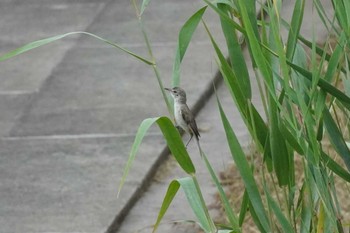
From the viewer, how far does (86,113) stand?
7508 mm

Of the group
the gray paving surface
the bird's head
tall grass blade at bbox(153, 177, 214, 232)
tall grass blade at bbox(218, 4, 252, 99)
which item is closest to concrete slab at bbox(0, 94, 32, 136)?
the gray paving surface

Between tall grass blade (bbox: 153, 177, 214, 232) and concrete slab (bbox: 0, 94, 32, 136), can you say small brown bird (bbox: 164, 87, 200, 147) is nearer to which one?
tall grass blade (bbox: 153, 177, 214, 232)

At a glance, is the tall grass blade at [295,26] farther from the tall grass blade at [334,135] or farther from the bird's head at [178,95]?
the bird's head at [178,95]

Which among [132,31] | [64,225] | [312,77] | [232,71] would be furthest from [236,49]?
[132,31]

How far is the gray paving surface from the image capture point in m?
6.08

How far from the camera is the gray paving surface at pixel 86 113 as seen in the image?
6.08 m

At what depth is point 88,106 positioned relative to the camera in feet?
25.1

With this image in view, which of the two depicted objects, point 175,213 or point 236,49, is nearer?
point 236,49

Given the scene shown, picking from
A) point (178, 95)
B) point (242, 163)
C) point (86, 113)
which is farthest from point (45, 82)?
point (242, 163)

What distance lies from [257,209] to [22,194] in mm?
2643

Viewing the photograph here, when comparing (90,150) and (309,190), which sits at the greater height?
(309,190)

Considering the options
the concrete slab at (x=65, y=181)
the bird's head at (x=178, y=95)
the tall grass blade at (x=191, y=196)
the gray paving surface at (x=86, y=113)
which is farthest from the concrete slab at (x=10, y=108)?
the tall grass blade at (x=191, y=196)

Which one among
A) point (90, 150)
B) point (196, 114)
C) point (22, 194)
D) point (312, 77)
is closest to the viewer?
point (312, 77)

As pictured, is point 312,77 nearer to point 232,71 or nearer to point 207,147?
point 232,71
